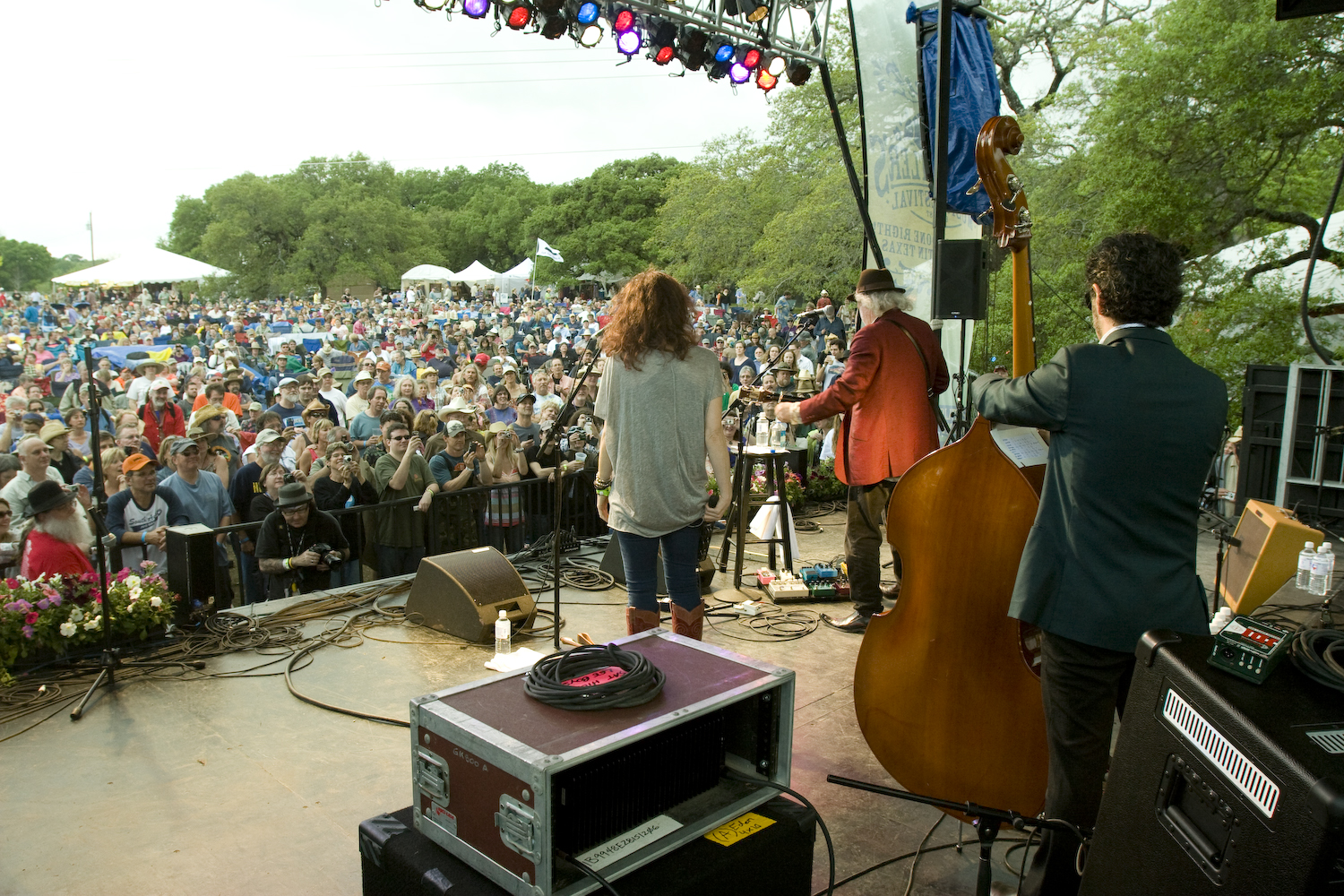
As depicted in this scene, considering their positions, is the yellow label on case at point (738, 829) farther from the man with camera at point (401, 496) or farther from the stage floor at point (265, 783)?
the man with camera at point (401, 496)

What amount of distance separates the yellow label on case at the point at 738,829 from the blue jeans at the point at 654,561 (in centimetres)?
126

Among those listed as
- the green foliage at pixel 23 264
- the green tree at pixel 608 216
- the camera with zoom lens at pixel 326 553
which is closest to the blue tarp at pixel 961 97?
the camera with zoom lens at pixel 326 553

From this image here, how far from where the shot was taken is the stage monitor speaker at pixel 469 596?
452 centimetres

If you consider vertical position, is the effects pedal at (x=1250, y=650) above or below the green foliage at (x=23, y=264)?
below

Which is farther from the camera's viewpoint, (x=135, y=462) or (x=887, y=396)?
(x=135, y=462)

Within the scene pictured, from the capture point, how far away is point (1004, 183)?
Answer: 261cm

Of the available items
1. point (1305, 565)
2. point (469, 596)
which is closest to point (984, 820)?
point (469, 596)

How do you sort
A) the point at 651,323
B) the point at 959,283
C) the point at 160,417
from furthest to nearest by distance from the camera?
the point at 160,417 → the point at 959,283 → the point at 651,323

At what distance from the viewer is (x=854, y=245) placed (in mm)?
18859

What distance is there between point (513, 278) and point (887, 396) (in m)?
33.5

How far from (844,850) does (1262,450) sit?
24.1 feet

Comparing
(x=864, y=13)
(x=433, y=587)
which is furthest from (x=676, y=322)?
(x=864, y=13)

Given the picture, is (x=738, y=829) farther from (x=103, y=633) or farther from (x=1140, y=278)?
(x=103, y=633)

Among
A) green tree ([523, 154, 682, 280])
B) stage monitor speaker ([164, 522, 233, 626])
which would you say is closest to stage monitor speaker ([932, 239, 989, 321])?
stage monitor speaker ([164, 522, 233, 626])
